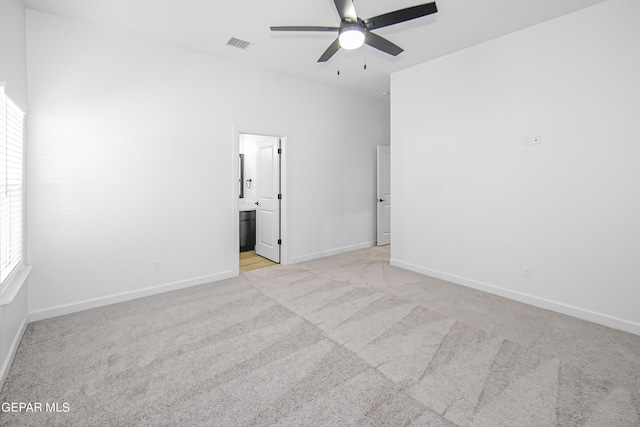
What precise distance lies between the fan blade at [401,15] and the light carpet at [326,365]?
8.41 ft

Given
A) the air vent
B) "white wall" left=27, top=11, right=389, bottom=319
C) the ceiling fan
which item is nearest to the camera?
the ceiling fan

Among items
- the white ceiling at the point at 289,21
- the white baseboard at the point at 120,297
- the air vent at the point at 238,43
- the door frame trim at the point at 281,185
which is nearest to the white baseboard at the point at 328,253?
the door frame trim at the point at 281,185

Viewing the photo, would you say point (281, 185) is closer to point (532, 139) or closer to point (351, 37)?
point (351, 37)

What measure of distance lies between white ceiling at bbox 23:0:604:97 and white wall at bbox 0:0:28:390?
365 millimetres

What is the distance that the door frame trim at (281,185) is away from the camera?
14.2 feet

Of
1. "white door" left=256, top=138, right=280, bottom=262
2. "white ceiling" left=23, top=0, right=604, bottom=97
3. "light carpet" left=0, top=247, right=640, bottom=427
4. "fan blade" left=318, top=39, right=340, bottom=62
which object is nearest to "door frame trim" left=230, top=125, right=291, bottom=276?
"white door" left=256, top=138, right=280, bottom=262

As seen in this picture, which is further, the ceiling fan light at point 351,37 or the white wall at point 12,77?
the ceiling fan light at point 351,37

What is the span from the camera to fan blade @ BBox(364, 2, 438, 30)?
7.28 ft

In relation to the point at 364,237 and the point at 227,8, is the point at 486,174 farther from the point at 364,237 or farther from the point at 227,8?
the point at 227,8

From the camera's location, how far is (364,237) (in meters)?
6.18

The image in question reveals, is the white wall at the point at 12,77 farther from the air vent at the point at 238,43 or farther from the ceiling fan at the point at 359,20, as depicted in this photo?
the ceiling fan at the point at 359,20

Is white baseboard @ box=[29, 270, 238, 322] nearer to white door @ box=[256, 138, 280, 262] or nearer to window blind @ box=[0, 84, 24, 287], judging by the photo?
window blind @ box=[0, 84, 24, 287]

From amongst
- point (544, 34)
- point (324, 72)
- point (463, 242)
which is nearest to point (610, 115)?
point (544, 34)

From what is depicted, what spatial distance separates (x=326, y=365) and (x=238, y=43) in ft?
11.9
